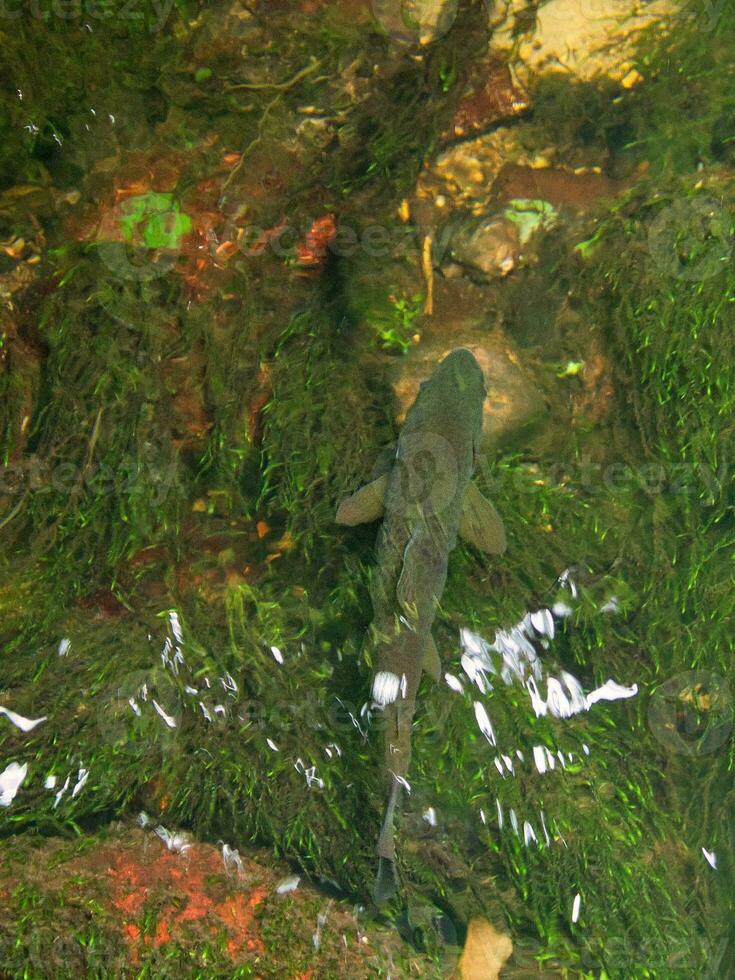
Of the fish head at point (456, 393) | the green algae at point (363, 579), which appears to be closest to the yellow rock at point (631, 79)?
the green algae at point (363, 579)

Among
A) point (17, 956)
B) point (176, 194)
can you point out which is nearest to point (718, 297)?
point (176, 194)

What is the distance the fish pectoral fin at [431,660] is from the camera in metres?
4.66

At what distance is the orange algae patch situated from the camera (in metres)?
4.00

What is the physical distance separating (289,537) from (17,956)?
294 cm

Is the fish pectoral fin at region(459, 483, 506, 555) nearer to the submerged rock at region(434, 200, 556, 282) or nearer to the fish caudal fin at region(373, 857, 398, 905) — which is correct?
the submerged rock at region(434, 200, 556, 282)

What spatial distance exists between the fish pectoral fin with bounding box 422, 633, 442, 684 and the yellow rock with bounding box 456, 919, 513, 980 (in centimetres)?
A: 183

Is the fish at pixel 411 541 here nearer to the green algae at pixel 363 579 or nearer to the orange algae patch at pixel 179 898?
the green algae at pixel 363 579

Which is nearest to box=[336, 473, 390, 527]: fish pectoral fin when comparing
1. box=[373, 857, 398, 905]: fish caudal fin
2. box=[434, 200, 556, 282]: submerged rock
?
box=[434, 200, 556, 282]: submerged rock

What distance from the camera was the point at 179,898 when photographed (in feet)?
13.5

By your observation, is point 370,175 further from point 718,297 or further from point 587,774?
point 587,774

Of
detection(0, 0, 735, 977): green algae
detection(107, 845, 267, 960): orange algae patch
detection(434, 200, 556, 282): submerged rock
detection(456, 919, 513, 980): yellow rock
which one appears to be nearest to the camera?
detection(107, 845, 267, 960): orange algae patch

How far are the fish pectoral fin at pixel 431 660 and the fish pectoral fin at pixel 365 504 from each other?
942 mm

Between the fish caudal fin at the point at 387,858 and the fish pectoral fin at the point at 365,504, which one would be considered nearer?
the fish caudal fin at the point at 387,858

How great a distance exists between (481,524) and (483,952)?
297 cm
